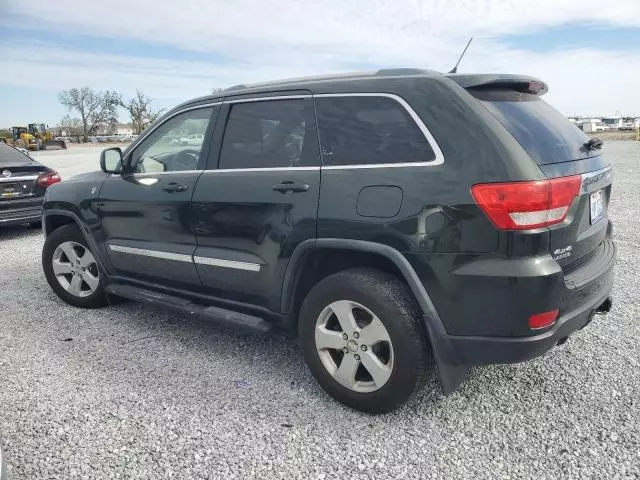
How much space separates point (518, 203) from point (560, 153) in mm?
495

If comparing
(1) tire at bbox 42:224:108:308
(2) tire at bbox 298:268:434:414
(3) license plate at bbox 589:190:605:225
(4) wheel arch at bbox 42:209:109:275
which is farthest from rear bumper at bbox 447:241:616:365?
(1) tire at bbox 42:224:108:308

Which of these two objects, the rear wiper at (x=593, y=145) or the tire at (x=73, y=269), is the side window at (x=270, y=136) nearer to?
the rear wiper at (x=593, y=145)

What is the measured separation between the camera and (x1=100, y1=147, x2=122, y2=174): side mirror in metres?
4.19

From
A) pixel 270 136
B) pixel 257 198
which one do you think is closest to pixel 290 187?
pixel 257 198

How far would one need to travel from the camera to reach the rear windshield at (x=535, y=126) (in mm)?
2598

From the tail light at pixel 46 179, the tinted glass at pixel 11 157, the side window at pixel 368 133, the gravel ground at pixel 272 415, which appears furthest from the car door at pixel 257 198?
the tinted glass at pixel 11 157

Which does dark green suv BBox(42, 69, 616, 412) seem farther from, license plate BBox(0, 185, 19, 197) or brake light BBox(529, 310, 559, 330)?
license plate BBox(0, 185, 19, 197)

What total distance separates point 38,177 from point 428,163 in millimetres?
7342

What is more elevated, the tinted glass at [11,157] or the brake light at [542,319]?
the tinted glass at [11,157]

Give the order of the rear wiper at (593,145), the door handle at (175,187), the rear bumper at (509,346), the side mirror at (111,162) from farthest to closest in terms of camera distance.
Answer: the side mirror at (111,162)
the door handle at (175,187)
the rear wiper at (593,145)
the rear bumper at (509,346)

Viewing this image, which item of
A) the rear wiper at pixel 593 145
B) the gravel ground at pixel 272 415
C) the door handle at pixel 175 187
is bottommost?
the gravel ground at pixel 272 415

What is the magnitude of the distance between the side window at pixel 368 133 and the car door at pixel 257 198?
103 mm

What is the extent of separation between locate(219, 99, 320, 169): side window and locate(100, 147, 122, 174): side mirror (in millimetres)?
1136

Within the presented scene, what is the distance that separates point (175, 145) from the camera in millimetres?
3928
